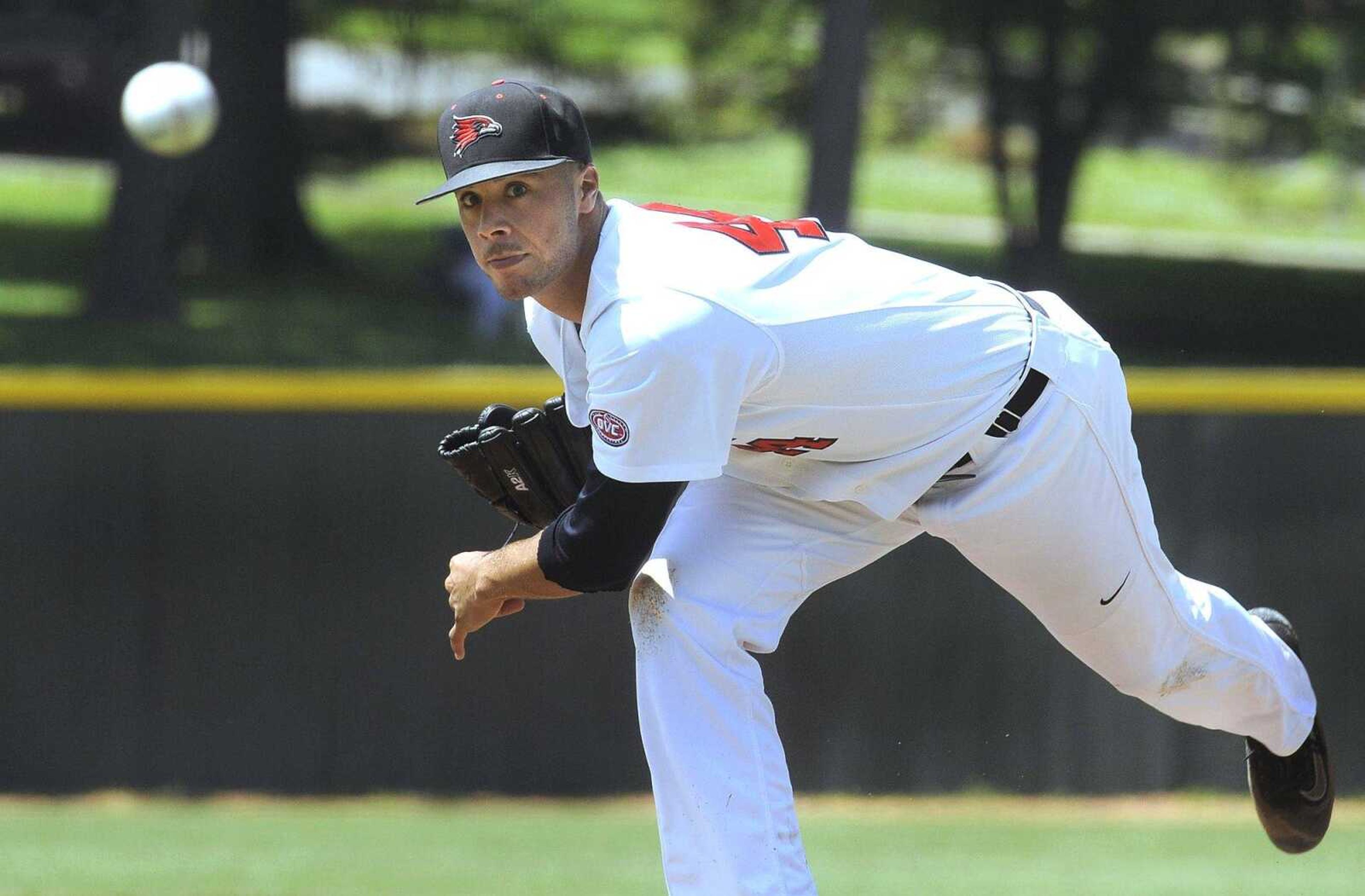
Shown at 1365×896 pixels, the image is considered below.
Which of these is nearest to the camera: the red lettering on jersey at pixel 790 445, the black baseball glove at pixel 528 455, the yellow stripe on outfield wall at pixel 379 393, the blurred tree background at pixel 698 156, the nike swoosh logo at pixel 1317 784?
the red lettering on jersey at pixel 790 445

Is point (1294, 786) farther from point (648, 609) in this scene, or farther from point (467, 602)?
point (467, 602)

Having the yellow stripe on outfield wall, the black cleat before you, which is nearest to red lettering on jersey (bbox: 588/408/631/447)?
the black cleat

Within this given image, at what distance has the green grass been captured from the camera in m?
5.38

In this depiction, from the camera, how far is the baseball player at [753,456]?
10.3ft

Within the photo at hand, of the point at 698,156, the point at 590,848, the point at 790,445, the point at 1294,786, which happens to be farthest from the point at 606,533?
the point at 698,156

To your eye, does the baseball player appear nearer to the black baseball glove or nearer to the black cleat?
the black baseball glove

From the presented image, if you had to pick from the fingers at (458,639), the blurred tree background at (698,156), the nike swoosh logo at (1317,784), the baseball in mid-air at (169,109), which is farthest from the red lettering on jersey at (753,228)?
the blurred tree background at (698,156)

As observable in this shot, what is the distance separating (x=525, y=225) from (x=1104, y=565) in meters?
1.49

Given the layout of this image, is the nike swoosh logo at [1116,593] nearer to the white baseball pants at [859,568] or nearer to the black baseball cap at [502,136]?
the white baseball pants at [859,568]

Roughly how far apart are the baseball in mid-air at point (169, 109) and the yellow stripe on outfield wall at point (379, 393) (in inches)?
58.7

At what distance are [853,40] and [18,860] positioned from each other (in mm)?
7401

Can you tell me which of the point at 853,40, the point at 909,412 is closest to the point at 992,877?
the point at 909,412

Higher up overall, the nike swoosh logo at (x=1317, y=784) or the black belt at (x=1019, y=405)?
the black belt at (x=1019, y=405)

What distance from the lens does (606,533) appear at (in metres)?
3.24
